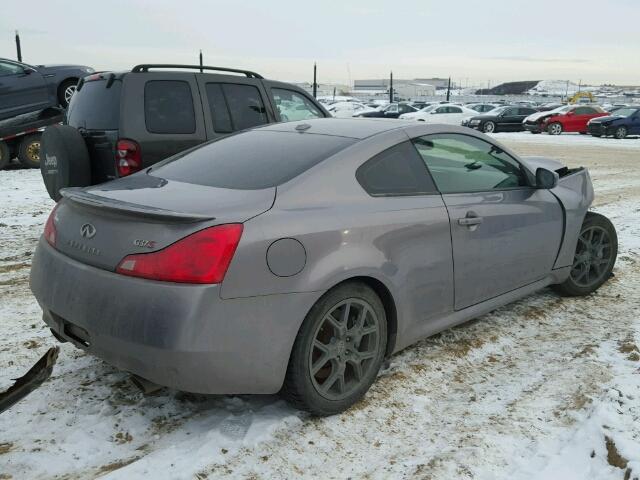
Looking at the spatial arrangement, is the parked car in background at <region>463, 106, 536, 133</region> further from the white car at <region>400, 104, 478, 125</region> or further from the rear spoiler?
the rear spoiler

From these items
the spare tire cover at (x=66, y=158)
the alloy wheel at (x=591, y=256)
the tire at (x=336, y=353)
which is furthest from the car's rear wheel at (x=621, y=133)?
the tire at (x=336, y=353)

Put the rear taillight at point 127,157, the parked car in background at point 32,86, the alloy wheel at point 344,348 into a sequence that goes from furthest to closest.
Answer: 1. the parked car in background at point 32,86
2. the rear taillight at point 127,157
3. the alloy wheel at point 344,348

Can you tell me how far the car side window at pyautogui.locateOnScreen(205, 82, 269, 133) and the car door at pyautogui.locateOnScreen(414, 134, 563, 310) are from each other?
3.17m

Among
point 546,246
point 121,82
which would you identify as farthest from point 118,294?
point 121,82

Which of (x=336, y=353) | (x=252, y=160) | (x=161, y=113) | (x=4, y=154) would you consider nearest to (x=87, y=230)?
(x=252, y=160)

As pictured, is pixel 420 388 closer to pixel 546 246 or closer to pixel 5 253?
pixel 546 246

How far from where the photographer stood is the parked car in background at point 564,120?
2750 cm

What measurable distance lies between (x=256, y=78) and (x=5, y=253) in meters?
3.25

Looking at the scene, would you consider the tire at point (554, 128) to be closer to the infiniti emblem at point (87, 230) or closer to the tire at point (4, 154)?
the tire at point (4, 154)

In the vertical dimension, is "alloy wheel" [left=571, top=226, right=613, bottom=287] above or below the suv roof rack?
below

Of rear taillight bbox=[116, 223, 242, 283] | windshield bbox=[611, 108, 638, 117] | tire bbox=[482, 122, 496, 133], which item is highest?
rear taillight bbox=[116, 223, 242, 283]

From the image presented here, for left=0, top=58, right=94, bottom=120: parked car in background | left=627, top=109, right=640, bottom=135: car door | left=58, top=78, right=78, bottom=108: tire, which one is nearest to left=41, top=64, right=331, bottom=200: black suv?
left=0, top=58, right=94, bottom=120: parked car in background

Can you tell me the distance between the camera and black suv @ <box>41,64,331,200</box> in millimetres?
5648

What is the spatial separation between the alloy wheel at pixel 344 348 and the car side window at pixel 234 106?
3.76 metres
